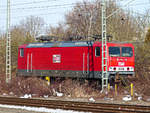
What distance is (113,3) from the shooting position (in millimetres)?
37094

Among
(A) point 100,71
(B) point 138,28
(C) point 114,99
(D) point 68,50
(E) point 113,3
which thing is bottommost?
(C) point 114,99

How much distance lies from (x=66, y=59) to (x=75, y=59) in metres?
0.83

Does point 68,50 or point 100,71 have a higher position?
point 68,50

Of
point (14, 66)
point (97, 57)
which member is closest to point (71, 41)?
point (97, 57)

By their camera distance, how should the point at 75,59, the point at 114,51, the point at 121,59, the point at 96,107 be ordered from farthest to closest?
the point at 75,59 → the point at 121,59 → the point at 114,51 → the point at 96,107

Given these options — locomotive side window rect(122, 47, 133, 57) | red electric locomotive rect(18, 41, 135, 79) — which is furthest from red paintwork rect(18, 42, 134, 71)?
locomotive side window rect(122, 47, 133, 57)

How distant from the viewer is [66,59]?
2298 cm

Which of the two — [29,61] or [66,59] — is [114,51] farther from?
[29,61]

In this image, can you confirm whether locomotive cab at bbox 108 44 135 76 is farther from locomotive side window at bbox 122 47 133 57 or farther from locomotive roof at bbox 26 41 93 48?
locomotive roof at bbox 26 41 93 48

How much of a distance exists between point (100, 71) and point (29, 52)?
7318 mm

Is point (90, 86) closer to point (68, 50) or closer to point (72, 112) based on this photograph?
point (68, 50)

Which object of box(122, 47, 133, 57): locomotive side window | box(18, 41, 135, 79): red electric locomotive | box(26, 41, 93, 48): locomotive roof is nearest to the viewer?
box(18, 41, 135, 79): red electric locomotive

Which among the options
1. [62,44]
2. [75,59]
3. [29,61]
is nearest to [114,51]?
[75,59]

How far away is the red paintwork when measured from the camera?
2133 cm
